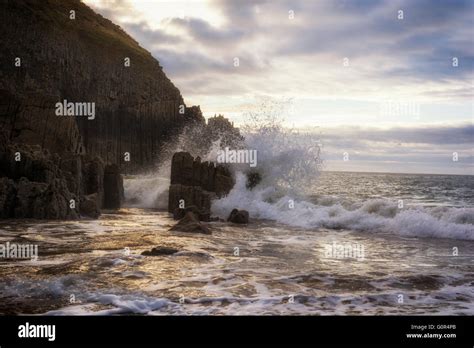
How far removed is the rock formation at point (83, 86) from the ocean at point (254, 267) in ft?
42.2

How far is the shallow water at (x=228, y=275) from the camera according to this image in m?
6.89

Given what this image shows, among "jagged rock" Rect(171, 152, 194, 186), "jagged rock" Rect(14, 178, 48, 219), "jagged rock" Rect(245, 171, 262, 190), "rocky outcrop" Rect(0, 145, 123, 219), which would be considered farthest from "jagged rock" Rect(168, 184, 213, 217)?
"jagged rock" Rect(14, 178, 48, 219)

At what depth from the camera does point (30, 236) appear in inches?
500

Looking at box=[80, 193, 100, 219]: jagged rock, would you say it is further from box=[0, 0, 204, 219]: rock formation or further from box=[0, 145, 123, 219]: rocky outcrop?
box=[0, 0, 204, 219]: rock formation

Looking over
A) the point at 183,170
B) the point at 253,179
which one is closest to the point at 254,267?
the point at 183,170

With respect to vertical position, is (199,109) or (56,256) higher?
(199,109)

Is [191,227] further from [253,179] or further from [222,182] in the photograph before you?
[253,179]

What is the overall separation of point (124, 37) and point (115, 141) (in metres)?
28.0

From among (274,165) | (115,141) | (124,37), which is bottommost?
(274,165)

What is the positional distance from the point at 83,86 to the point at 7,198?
47.4 meters

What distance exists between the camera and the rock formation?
27.3 m

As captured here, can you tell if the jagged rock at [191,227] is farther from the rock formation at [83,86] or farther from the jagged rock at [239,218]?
the rock formation at [83,86]
